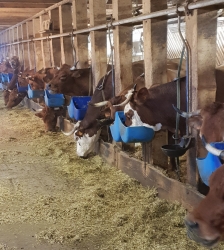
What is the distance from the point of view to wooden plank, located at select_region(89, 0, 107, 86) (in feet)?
20.0

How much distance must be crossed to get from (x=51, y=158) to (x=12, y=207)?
206 centimetres

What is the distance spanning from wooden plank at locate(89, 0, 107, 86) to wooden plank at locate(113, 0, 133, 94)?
0.88 m

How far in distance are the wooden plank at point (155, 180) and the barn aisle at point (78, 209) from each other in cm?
9

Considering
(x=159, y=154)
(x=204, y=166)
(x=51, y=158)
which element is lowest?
(x=51, y=158)

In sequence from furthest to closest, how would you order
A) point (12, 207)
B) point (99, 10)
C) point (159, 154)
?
point (99, 10) → point (159, 154) → point (12, 207)

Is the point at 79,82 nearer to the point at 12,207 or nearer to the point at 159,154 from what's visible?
the point at 159,154

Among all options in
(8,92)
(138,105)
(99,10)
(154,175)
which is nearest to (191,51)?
(138,105)

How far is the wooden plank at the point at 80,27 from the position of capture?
6.96m

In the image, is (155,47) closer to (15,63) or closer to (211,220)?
(211,220)

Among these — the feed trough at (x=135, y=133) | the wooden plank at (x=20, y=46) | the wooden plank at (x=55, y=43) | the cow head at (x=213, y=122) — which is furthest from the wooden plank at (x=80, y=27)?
the wooden plank at (x=20, y=46)

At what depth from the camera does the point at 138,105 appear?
15.0 ft

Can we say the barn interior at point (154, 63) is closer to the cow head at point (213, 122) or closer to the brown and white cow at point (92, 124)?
the brown and white cow at point (92, 124)

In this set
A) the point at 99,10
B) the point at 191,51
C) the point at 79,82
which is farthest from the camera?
the point at 79,82

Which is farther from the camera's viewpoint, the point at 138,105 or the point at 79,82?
the point at 79,82
